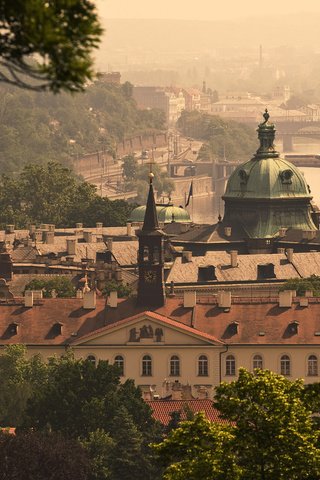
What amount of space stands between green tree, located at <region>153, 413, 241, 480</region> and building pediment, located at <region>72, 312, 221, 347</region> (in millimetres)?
45112

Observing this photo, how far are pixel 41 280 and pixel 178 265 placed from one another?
580 cm

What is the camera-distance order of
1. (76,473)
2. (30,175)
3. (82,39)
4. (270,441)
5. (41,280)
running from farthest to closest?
(30,175) < (41,280) < (76,473) < (270,441) < (82,39)

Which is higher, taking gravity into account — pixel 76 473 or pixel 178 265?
pixel 178 265

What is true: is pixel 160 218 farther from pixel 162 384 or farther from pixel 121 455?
pixel 121 455

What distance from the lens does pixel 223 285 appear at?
334 ft

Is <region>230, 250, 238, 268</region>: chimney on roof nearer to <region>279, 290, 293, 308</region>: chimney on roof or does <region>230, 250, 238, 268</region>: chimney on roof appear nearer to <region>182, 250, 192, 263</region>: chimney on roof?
<region>182, 250, 192, 263</region>: chimney on roof

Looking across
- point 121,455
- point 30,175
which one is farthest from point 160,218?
point 121,455

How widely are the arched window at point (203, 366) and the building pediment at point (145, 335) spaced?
456 millimetres

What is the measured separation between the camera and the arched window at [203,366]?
77.2 meters

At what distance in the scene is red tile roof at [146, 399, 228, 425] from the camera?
63219 mm

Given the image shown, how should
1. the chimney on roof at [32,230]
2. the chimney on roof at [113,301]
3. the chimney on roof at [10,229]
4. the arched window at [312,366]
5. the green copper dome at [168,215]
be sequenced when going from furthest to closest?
1. the chimney on roof at [10,229]
2. the chimney on roof at [32,230]
3. the green copper dome at [168,215]
4. the chimney on roof at [113,301]
5. the arched window at [312,366]

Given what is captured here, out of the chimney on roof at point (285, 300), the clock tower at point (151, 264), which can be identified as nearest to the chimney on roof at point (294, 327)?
the chimney on roof at point (285, 300)

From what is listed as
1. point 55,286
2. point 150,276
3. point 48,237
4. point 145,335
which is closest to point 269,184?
point 48,237

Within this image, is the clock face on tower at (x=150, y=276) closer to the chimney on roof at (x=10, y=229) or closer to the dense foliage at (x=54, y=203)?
the chimney on roof at (x=10, y=229)
